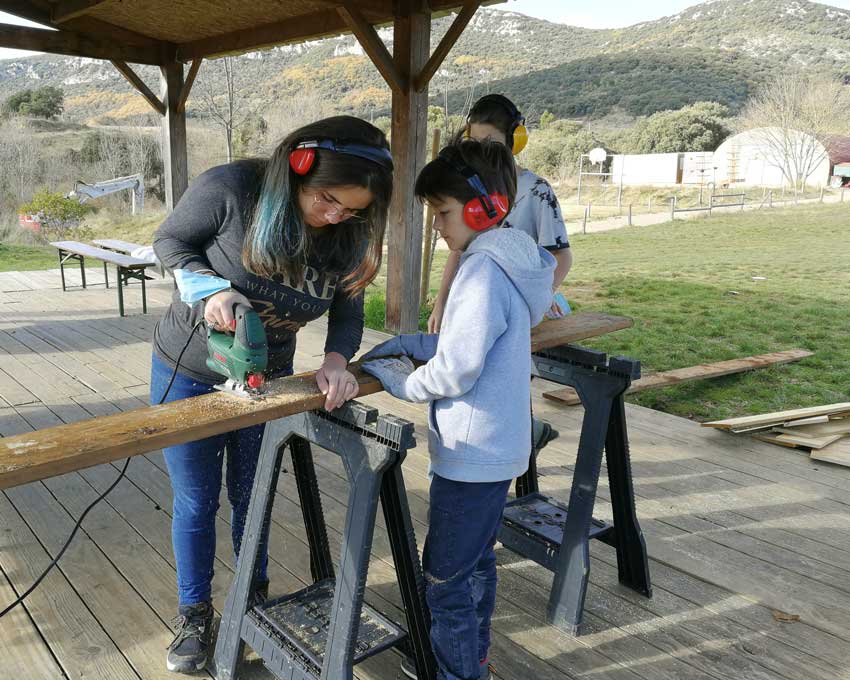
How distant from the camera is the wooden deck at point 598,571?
200cm

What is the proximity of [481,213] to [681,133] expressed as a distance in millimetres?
40770

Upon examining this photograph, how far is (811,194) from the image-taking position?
26.4m

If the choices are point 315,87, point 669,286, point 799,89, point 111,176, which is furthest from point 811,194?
point 315,87

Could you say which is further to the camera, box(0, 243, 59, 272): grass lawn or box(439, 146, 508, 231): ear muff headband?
box(0, 243, 59, 272): grass lawn

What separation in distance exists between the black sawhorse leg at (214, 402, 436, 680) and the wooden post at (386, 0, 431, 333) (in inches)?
148

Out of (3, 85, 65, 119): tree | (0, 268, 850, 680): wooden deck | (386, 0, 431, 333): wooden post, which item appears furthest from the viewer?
(3, 85, 65, 119): tree

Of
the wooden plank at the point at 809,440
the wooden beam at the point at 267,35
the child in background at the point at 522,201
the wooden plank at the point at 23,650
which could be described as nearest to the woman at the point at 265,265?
the wooden plank at the point at 23,650

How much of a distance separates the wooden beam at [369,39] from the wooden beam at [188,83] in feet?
8.87

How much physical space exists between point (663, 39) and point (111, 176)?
202 ft

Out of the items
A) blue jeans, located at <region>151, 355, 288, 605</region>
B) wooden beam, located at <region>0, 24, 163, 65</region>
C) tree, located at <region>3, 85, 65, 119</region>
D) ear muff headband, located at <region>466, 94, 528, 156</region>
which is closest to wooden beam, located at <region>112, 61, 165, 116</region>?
wooden beam, located at <region>0, 24, 163, 65</region>

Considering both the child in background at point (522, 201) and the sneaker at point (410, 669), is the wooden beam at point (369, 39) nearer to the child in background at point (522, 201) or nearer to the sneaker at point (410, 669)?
the child in background at point (522, 201)

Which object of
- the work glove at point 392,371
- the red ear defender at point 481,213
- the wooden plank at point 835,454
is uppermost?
the red ear defender at point 481,213

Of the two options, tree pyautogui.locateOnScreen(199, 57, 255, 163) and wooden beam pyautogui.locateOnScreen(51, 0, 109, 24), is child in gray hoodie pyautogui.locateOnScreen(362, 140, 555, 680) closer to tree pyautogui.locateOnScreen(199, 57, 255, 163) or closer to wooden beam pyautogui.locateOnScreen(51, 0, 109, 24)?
wooden beam pyautogui.locateOnScreen(51, 0, 109, 24)

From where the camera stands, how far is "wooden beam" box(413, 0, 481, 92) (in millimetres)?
4934
